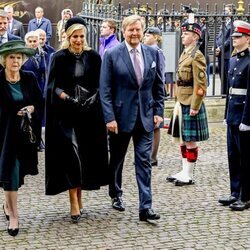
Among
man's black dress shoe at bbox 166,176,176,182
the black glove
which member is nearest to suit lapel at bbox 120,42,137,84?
the black glove

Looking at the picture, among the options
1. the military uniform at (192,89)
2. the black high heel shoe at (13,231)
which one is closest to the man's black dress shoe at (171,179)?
the military uniform at (192,89)

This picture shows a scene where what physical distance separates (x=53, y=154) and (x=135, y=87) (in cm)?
103

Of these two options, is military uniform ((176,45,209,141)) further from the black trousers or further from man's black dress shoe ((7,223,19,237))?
man's black dress shoe ((7,223,19,237))

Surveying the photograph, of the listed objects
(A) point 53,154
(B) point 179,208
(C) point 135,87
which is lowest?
(B) point 179,208

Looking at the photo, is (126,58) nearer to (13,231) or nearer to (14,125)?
(14,125)

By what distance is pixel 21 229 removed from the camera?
27.7 ft

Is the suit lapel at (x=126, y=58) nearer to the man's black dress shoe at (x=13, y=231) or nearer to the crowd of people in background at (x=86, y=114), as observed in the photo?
the crowd of people in background at (x=86, y=114)

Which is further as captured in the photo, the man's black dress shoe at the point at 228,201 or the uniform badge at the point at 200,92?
the uniform badge at the point at 200,92

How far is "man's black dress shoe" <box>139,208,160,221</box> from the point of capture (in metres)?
8.62

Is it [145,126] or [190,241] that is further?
[145,126]

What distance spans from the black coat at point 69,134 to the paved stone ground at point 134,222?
43 cm

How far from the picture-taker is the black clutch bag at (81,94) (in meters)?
8.65

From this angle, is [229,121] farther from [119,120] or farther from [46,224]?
[46,224]

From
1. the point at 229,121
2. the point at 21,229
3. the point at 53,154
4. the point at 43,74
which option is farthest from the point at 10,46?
the point at 43,74
